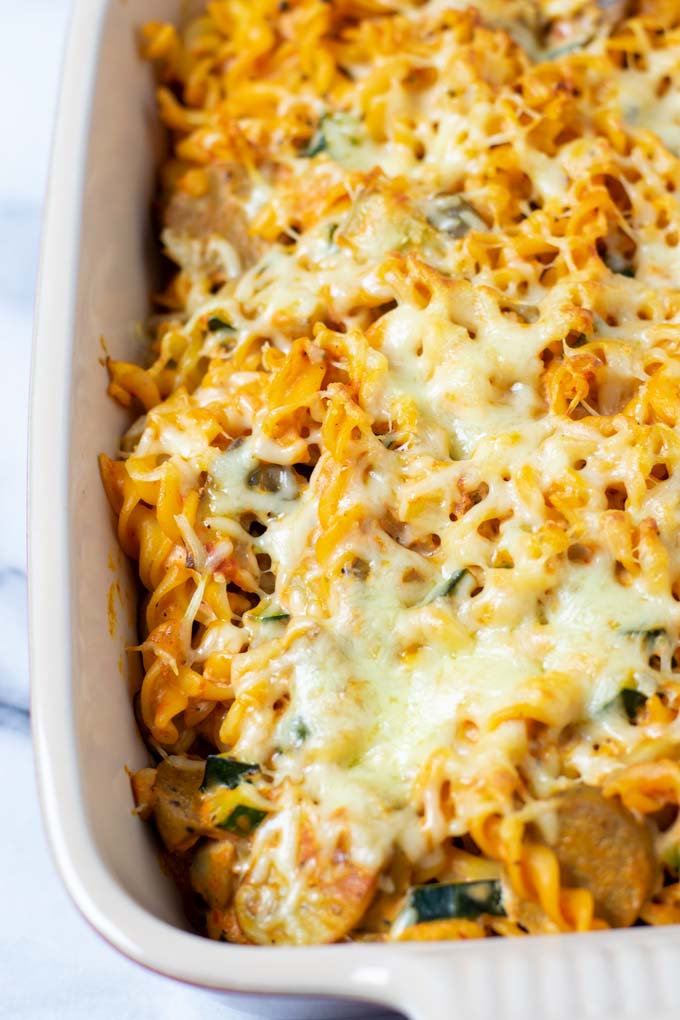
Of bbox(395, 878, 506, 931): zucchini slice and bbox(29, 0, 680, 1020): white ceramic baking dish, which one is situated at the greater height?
bbox(29, 0, 680, 1020): white ceramic baking dish

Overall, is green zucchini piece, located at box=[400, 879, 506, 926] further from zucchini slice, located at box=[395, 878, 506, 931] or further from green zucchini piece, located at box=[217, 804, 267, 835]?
green zucchini piece, located at box=[217, 804, 267, 835]

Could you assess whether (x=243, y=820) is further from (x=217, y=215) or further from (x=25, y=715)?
(x=217, y=215)

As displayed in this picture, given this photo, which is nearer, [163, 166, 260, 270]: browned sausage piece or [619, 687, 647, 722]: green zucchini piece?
[619, 687, 647, 722]: green zucchini piece

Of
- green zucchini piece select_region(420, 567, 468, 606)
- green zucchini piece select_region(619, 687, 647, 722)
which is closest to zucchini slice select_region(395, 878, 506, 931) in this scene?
green zucchini piece select_region(619, 687, 647, 722)

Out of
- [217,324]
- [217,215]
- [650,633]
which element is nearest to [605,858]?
[650,633]

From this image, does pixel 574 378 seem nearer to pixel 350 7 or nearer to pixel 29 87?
pixel 350 7

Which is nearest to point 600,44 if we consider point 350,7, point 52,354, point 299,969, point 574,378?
point 350,7
